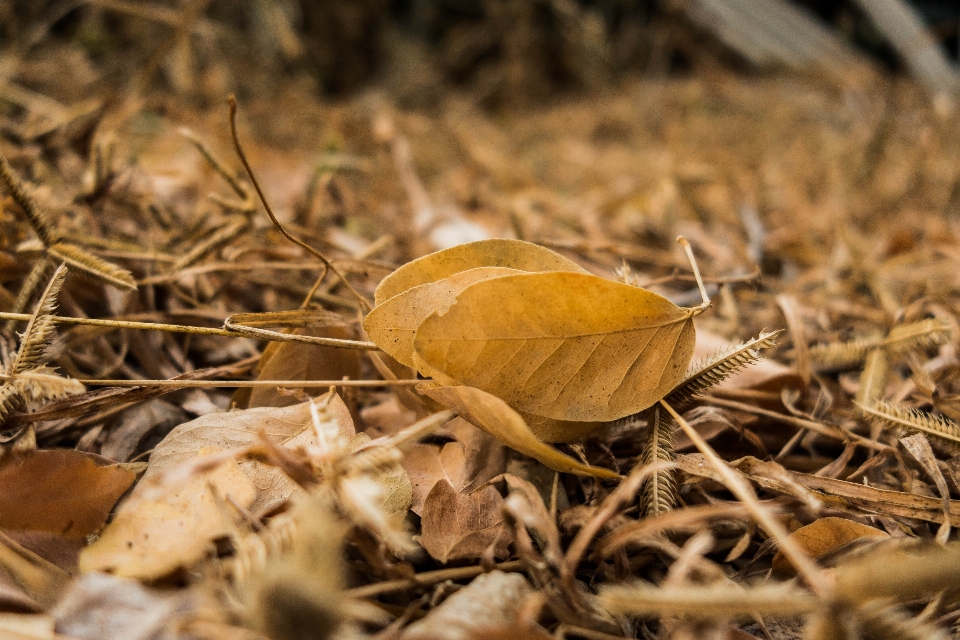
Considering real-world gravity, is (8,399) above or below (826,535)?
above

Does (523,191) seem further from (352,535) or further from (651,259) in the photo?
(352,535)

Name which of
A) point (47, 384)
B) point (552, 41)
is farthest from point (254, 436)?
point (552, 41)

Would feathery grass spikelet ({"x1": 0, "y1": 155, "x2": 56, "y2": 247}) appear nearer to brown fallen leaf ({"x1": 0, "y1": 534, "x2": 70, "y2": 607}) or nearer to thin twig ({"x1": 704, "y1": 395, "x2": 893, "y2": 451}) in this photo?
brown fallen leaf ({"x1": 0, "y1": 534, "x2": 70, "y2": 607})

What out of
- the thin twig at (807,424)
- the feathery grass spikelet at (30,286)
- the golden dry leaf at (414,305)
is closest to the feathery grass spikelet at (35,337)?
the feathery grass spikelet at (30,286)

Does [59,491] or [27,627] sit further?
[59,491]

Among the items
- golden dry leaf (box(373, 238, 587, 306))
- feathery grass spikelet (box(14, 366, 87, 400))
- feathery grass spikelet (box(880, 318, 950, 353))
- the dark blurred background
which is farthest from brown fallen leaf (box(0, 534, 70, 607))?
the dark blurred background

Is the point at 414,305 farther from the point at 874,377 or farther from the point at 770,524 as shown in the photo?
the point at 874,377

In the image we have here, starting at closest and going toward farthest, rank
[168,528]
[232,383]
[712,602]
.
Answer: [712,602], [168,528], [232,383]

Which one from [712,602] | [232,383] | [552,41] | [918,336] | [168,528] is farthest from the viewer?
[552,41]
